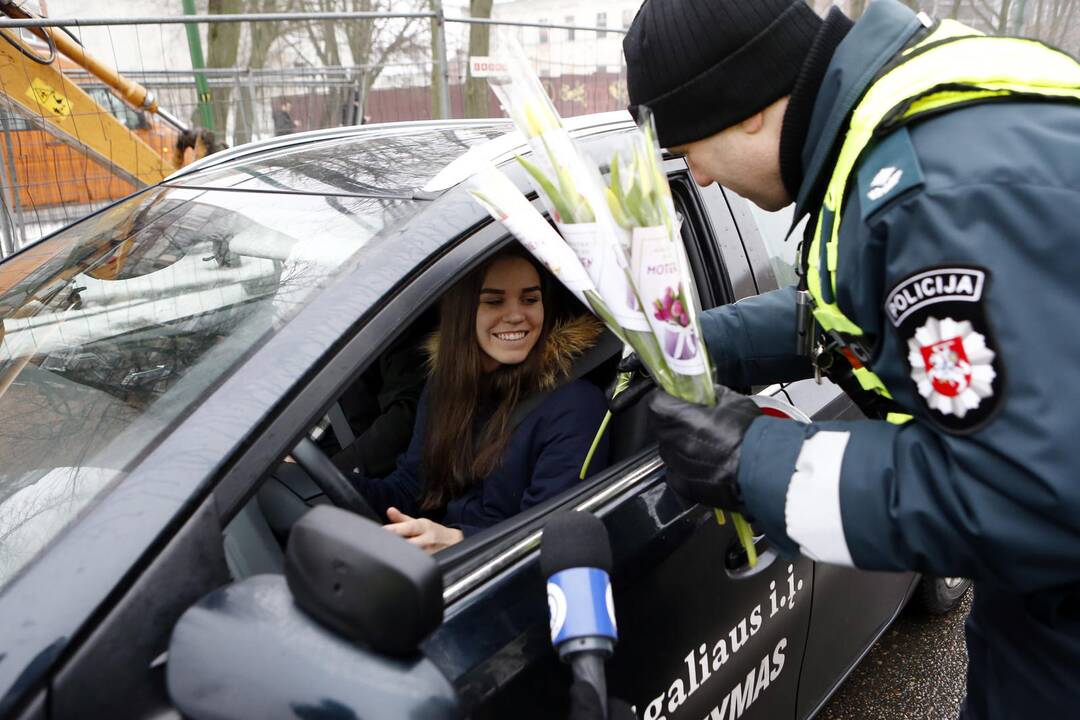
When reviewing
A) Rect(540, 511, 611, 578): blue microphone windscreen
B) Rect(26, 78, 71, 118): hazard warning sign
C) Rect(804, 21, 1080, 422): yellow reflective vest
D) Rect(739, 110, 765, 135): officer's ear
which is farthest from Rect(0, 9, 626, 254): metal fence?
Rect(540, 511, 611, 578): blue microphone windscreen

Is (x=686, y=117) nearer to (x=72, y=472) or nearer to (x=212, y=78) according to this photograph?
(x=72, y=472)

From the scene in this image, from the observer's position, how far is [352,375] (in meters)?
1.18

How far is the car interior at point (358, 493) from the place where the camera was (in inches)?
50.6

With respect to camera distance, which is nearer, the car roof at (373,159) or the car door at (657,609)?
the car door at (657,609)

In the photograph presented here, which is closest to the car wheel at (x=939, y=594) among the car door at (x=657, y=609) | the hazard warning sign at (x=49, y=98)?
the car door at (x=657, y=609)

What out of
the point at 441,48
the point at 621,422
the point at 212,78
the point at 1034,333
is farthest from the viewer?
the point at 212,78

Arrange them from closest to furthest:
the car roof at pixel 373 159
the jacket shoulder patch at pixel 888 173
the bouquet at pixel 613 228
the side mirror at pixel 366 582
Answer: the side mirror at pixel 366 582
the jacket shoulder patch at pixel 888 173
the bouquet at pixel 613 228
the car roof at pixel 373 159

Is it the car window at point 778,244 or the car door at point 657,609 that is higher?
the car window at point 778,244

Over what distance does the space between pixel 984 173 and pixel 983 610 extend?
732 mm

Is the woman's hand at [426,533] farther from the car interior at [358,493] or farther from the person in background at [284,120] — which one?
the person in background at [284,120]

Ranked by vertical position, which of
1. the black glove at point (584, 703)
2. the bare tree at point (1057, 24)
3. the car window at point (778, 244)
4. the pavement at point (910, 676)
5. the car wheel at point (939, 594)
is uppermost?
the bare tree at point (1057, 24)

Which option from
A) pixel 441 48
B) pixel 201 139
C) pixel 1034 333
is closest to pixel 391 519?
pixel 1034 333

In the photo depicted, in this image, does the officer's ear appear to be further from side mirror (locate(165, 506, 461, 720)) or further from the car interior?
side mirror (locate(165, 506, 461, 720))

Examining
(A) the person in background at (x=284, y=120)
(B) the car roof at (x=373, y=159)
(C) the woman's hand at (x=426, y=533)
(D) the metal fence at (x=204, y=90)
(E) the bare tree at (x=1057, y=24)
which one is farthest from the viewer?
(E) the bare tree at (x=1057, y=24)
